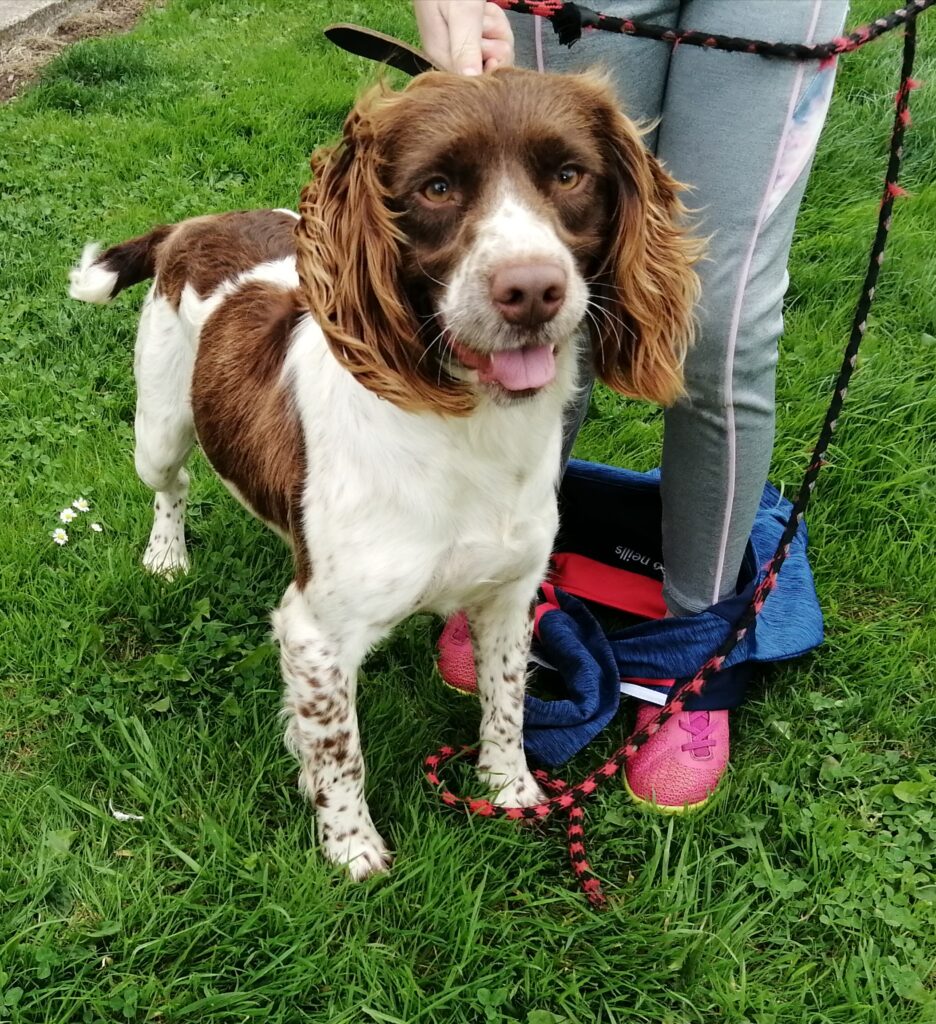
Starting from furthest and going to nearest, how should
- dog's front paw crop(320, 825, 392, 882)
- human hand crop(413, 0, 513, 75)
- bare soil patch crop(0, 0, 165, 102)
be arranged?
bare soil patch crop(0, 0, 165, 102)
dog's front paw crop(320, 825, 392, 882)
human hand crop(413, 0, 513, 75)

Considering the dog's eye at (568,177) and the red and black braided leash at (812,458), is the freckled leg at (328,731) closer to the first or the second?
the red and black braided leash at (812,458)

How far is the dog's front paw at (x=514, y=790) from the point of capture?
8.50 feet

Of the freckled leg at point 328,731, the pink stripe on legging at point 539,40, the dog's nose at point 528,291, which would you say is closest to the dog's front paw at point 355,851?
the freckled leg at point 328,731

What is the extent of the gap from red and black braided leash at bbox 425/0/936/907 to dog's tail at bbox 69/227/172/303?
1.55m

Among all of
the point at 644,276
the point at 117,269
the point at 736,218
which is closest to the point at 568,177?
the point at 644,276

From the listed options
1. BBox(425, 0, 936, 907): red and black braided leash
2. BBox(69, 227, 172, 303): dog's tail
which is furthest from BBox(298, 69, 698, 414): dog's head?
BBox(69, 227, 172, 303): dog's tail

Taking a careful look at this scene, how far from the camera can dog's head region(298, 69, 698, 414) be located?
1781 millimetres

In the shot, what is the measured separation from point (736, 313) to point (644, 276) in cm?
35

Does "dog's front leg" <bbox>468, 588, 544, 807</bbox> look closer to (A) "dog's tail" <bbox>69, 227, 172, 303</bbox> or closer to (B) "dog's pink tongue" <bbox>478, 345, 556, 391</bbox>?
(B) "dog's pink tongue" <bbox>478, 345, 556, 391</bbox>

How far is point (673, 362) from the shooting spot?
213cm

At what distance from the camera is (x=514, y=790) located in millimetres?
2613

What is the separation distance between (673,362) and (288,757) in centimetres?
134

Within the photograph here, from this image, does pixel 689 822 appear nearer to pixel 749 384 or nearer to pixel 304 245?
pixel 749 384

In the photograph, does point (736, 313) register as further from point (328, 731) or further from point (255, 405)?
point (328, 731)
